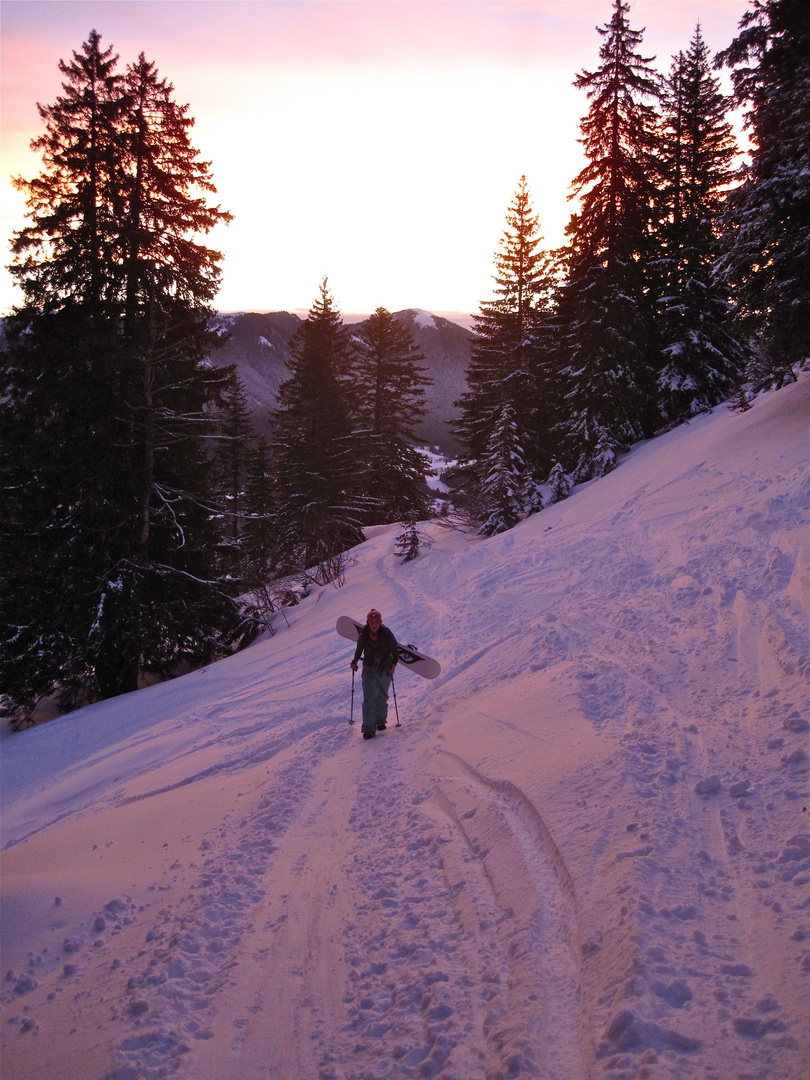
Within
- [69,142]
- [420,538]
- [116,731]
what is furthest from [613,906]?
[69,142]

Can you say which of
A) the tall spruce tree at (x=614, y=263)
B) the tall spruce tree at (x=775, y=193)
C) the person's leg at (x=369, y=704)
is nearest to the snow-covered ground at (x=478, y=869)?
the person's leg at (x=369, y=704)

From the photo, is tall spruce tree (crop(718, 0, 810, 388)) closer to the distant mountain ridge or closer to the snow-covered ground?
the snow-covered ground

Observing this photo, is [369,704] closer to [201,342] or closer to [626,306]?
[201,342]

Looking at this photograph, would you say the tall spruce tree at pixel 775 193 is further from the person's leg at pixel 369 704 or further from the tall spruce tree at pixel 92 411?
the tall spruce tree at pixel 92 411

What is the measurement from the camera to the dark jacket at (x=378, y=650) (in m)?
8.22

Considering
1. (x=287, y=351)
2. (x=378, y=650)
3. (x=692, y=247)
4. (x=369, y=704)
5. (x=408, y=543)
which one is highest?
(x=287, y=351)

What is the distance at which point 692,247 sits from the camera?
18.8 m

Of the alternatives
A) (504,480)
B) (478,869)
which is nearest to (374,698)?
(478,869)

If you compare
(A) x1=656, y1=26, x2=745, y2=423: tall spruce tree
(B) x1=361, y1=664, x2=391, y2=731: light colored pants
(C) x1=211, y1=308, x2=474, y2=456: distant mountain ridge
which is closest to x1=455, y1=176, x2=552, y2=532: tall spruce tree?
(A) x1=656, y1=26, x2=745, y2=423: tall spruce tree

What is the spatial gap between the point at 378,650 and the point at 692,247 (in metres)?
17.1

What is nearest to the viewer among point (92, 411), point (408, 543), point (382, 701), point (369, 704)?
point (369, 704)

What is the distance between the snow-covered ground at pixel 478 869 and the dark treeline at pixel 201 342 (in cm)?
534

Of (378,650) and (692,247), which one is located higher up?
(692,247)

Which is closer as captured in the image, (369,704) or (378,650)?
(369,704)
